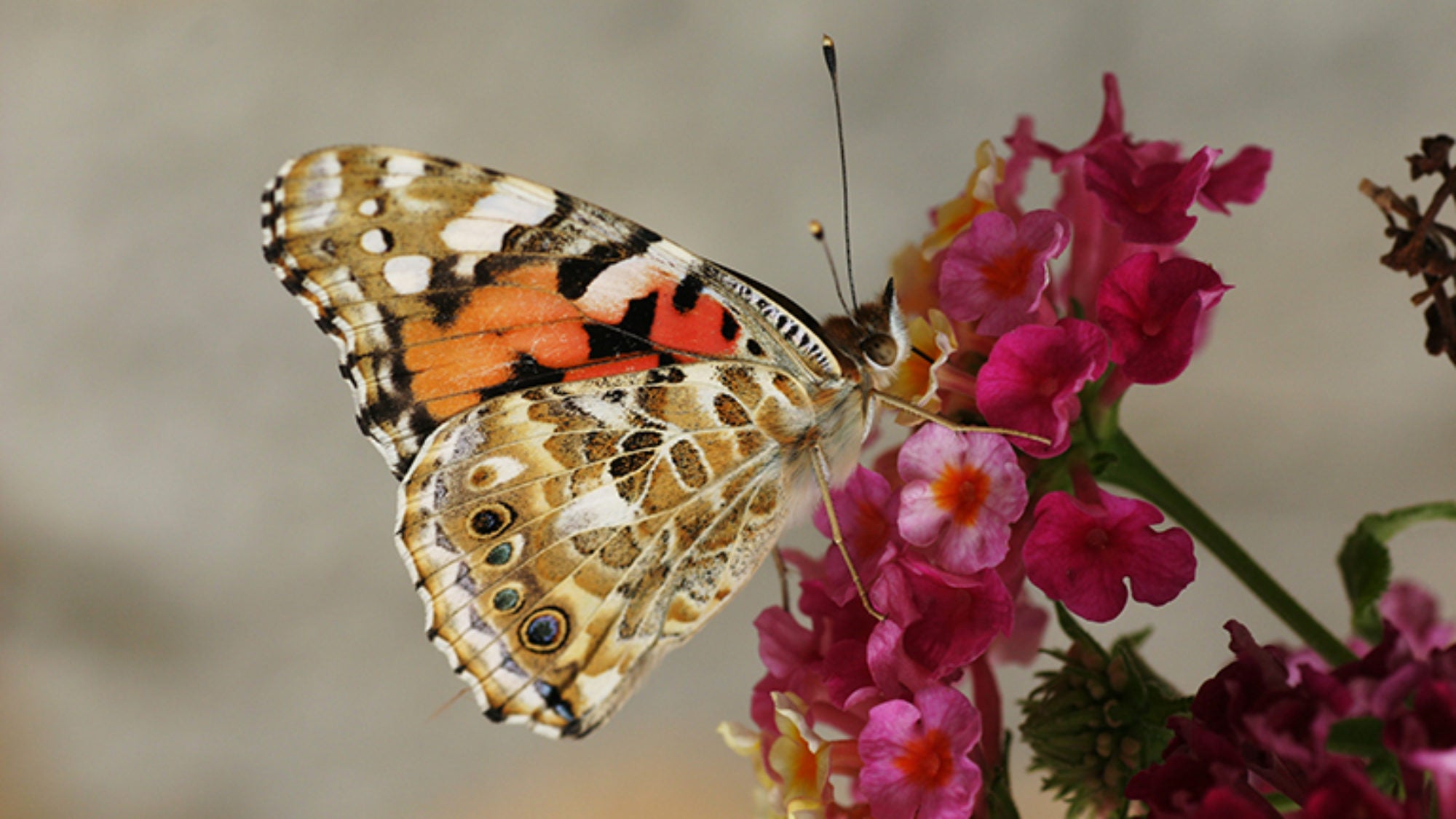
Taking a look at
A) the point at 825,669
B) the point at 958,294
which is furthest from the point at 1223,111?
the point at 825,669

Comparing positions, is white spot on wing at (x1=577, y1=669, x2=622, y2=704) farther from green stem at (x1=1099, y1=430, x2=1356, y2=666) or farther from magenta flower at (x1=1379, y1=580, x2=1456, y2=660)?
magenta flower at (x1=1379, y1=580, x2=1456, y2=660)

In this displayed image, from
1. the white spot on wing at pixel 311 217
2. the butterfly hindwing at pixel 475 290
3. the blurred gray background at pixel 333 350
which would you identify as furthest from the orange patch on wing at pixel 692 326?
the blurred gray background at pixel 333 350

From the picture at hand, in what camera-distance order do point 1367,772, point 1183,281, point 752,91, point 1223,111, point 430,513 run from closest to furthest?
point 1367,772 → point 1183,281 → point 430,513 → point 1223,111 → point 752,91

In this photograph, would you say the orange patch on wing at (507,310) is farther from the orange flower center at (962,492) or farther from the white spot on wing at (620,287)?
the orange flower center at (962,492)

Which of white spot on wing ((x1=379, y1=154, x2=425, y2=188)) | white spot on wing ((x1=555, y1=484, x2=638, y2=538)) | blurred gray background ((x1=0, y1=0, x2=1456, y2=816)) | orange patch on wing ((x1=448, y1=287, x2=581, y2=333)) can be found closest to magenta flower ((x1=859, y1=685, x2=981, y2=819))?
white spot on wing ((x1=555, y1=484, x2=638, y2=538))

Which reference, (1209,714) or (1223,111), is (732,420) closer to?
(1209,714)

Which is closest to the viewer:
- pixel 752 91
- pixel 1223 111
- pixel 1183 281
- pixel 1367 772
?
pixel 1367 772
